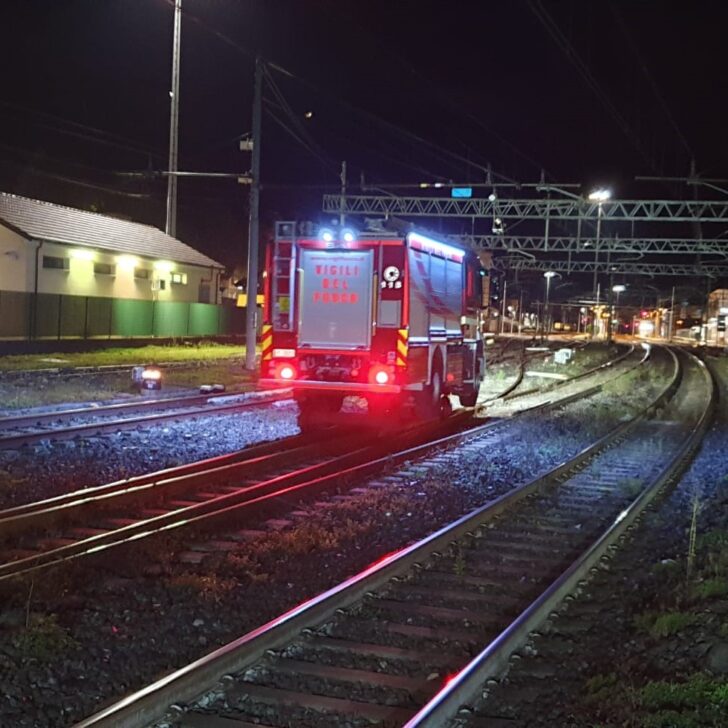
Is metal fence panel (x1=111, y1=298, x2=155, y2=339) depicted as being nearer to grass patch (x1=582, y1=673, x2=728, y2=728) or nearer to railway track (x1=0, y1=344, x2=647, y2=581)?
railway track (x1=0, y1=344, x2=647, y2=581)

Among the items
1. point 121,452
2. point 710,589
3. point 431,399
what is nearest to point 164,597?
point 710,589

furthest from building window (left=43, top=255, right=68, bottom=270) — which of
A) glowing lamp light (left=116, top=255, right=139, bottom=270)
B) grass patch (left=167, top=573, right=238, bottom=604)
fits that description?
grass patch (left=167, top=573, right=238, bottom=604)

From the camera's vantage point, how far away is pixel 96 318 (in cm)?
3622

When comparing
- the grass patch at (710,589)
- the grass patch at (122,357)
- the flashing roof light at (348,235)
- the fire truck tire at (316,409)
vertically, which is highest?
the flashing roof light at (348,235)

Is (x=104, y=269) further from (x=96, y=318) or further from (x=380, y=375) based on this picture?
(x=380, y=375)

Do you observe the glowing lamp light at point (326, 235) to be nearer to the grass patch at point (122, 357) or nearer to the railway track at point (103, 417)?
the railway track at point (103, 417)

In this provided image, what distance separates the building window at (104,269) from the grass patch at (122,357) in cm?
451

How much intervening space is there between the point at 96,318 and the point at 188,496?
27624 mm

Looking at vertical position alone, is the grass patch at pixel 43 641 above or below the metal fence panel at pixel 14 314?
below

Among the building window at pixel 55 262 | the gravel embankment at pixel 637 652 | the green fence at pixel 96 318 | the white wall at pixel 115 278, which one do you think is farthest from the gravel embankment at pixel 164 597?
the white wall at pixel 115 278

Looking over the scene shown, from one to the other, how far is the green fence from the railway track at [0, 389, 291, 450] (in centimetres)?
1548

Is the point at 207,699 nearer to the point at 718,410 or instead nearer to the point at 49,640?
the point at 49,640

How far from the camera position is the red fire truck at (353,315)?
1465 centimetres

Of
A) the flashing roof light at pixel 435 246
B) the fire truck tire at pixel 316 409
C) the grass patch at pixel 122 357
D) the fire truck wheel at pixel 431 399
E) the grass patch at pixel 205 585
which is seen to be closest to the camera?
the grass patch at pixel 205 585
